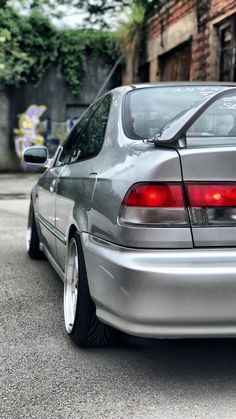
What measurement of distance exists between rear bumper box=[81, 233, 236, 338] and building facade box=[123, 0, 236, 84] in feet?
33.0

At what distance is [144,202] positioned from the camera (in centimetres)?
265

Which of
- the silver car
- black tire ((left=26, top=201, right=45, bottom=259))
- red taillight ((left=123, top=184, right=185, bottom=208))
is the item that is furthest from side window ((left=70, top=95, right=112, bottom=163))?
black tire ((left=26, top=201, right=45, bottom=259))

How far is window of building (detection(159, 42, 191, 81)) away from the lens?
47.6ft

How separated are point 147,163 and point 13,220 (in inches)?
267

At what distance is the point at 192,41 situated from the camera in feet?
44.8

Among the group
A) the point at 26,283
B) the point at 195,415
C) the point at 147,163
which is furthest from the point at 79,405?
the point at 26,283

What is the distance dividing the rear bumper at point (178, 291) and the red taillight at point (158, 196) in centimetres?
22

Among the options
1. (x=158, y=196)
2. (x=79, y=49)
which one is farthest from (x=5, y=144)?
(x=158, y=196)

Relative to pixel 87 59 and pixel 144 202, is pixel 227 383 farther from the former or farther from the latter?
pixel 87 59

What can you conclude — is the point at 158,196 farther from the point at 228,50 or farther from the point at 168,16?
the point at 168,16

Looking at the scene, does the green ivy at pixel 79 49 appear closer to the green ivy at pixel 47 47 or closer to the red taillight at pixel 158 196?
the green ivy at pixel 47 47

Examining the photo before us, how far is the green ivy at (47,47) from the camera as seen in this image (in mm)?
19547

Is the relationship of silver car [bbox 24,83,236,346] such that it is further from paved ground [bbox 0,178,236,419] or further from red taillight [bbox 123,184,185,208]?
paved ground [bbox 0,178,236,419]

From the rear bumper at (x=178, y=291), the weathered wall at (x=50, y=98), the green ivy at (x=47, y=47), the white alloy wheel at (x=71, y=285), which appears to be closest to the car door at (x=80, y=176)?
the white alloy wheel at (x=71, y=285)
